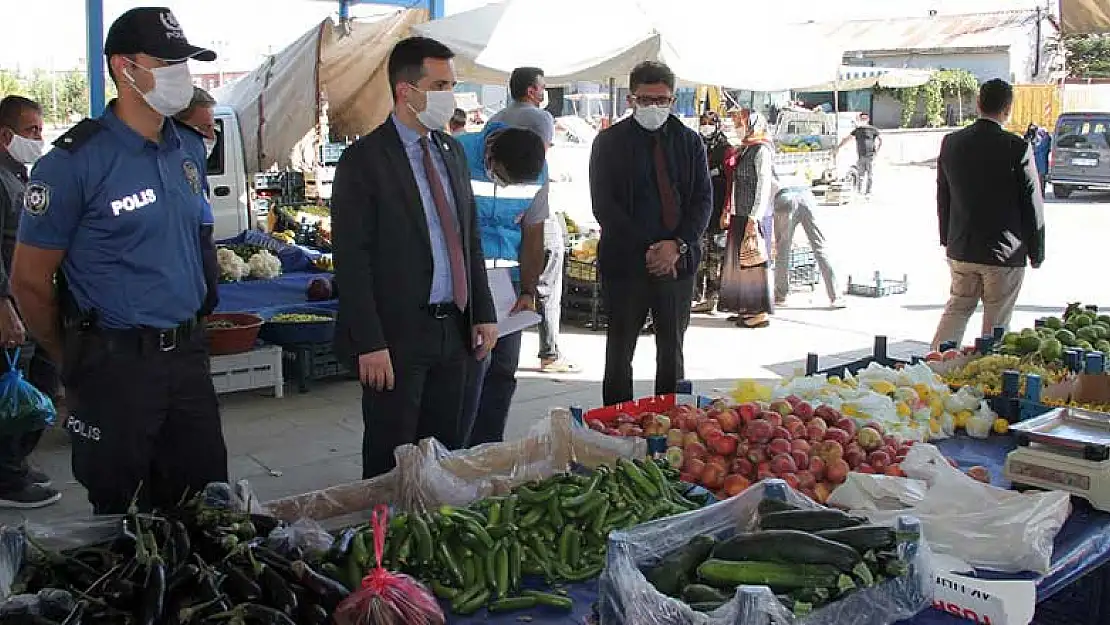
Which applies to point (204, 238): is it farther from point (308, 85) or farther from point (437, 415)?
point (308, 85)

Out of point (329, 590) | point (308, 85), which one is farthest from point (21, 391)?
point (308, 85)

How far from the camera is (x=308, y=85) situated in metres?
10.8

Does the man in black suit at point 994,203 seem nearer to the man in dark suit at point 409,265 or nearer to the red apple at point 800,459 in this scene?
the red apple at point 800,459

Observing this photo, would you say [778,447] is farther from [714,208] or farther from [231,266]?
[714,208]

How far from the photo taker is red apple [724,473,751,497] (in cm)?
343

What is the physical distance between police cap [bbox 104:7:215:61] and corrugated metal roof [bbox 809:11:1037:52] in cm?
4292

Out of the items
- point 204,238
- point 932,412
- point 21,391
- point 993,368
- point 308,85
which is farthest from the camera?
point 308,85

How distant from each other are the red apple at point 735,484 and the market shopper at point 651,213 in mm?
2254

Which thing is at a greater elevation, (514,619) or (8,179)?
(8,179)

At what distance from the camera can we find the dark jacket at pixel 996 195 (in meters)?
6.83

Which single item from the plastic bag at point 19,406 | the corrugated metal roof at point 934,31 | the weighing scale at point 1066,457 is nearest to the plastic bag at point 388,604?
the weighing scale at point 1066,457

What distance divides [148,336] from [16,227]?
10.6ft

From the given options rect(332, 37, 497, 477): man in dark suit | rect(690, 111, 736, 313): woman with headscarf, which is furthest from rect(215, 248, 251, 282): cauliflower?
rect(332, 37, 497, 477): man in dark suit

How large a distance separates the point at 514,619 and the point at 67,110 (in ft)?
73.8
